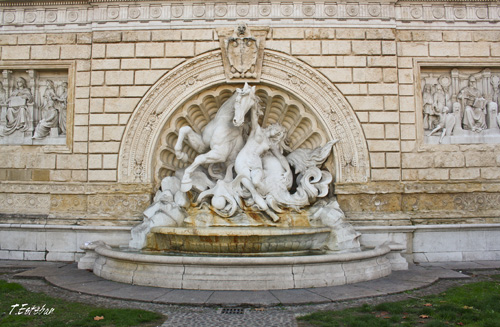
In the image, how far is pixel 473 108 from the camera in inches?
416

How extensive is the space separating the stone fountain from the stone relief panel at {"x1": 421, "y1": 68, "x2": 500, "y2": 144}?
306cm

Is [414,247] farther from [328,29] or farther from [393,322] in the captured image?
[328,29]

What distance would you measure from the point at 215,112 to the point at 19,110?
17.5 feet

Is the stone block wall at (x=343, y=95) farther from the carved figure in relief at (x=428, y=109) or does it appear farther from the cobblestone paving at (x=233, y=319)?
the cobblestone paving at (x=233, y=319)

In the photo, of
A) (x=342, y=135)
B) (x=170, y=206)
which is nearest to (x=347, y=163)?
(x=342, y=135)

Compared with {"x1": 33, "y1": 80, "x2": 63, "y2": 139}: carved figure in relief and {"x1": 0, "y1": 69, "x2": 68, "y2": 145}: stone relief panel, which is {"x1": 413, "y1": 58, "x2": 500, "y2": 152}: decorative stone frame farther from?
{"x1": 33, "y1": 80, "x2": 63, "y2": 139}: carved figure in relief

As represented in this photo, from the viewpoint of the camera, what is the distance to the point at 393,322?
17.7ft

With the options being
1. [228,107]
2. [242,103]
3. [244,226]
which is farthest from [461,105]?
[244,226]

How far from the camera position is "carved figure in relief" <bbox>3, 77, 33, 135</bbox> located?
1073cm

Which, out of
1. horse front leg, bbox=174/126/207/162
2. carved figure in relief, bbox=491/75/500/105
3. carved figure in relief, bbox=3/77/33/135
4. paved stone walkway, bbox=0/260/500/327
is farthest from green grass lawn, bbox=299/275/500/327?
carved figure in relief, bbox=3/77/33/135

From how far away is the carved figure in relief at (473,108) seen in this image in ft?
34.3

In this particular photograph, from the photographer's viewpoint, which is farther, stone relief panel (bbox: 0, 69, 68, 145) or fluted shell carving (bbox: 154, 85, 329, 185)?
stone relief panel (bbox: 0, 69, 68, 145)

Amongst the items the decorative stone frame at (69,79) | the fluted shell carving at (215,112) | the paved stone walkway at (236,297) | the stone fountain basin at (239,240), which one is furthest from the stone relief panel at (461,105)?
the decorative stone frame at (69,79)

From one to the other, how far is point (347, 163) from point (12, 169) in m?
8.79
